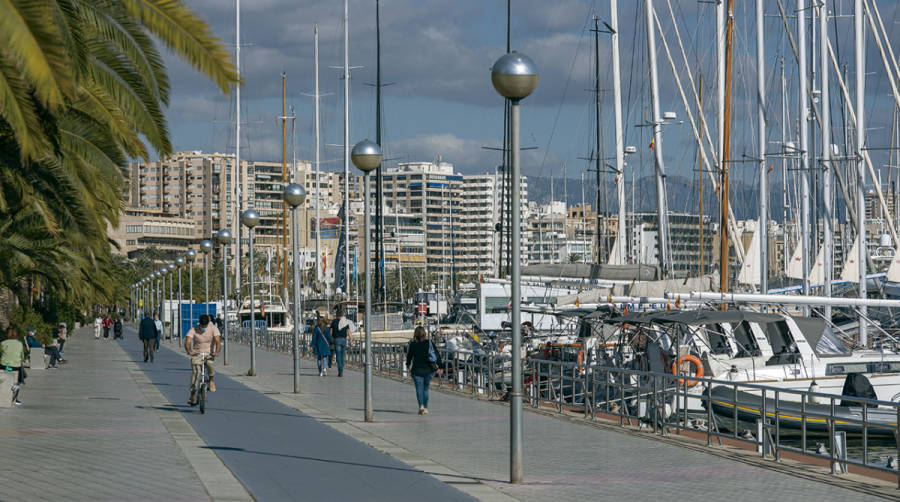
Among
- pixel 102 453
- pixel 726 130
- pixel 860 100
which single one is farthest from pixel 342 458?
pixel 860 100

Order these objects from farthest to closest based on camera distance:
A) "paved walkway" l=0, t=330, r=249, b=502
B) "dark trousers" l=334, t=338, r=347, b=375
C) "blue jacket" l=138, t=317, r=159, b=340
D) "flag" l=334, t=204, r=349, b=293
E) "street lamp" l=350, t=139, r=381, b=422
Result: 1. "flag" l=334, t=204, r=349, b=293
2. "blue jacket" l=138, t=317, r=159, b=340
3. "dark trousers" l=334, t=338, r=347, b=375
4. "street lamp" l=350, t=139, r=381, b=422
5. "paved walkway" l=0, t=330, r=249, b=502

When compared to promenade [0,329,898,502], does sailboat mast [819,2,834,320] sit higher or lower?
higher

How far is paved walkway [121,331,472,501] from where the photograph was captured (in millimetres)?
11383

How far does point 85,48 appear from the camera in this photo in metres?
12.1

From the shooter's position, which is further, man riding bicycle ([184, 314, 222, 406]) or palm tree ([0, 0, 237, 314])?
man riding bicycle ([184, 314, 222, 406])

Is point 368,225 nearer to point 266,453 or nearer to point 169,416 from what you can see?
point 169,416

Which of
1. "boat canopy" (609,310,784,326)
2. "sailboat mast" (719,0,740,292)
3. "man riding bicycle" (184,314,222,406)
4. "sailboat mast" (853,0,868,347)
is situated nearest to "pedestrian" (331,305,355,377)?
"sailboat mast" (719,0,740,292)

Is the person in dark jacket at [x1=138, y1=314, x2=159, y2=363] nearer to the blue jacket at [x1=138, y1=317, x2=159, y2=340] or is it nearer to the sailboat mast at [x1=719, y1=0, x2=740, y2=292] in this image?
the blue jacket at [x1=138, y1=317, x2=159, y2=340]

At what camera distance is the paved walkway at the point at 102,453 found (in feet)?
36.6

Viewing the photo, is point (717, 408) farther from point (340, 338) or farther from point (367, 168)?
point (340, 338)

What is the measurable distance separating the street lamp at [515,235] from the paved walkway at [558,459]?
42 centimetres

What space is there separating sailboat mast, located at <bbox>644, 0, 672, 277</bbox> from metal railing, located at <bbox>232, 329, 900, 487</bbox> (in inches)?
360

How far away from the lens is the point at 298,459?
1388cm

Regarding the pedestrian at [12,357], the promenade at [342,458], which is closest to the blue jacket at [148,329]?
the promenade at [342,458]
